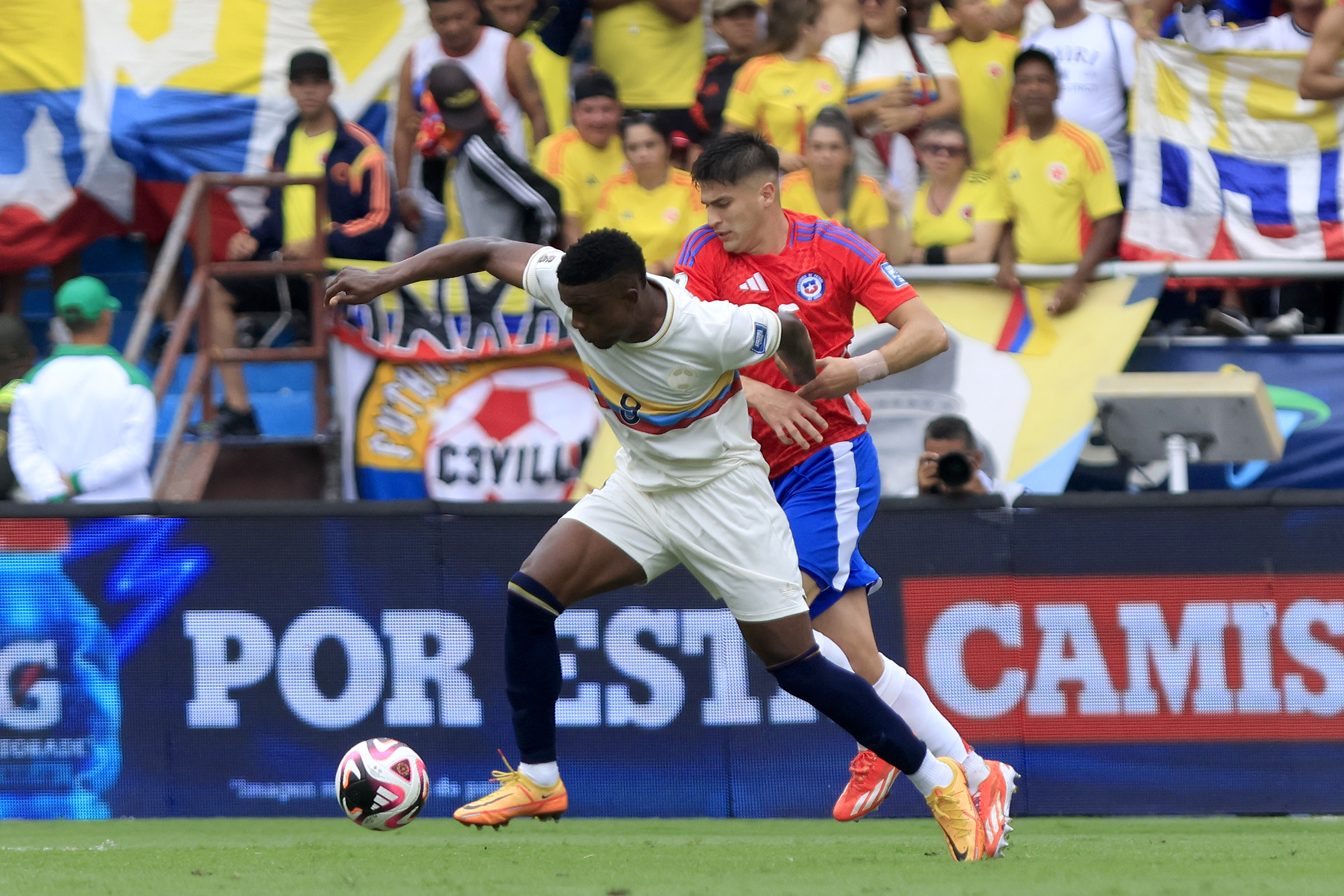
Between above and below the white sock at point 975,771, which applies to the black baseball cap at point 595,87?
above

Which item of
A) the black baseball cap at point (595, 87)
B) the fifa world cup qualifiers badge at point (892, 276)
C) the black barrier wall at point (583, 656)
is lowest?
the black barrier wall at point (583, 656)

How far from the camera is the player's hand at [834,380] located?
5.06m

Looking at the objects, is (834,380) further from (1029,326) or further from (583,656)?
(1029,326)

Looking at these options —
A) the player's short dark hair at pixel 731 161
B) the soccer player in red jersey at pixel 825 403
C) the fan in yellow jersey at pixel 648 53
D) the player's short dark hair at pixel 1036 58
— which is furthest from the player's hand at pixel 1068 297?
the player's short dark hair at pixel 731 161

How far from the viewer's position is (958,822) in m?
5.42

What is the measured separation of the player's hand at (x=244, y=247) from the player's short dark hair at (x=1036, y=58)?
185 inches

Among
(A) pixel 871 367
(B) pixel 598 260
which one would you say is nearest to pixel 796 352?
(A) pixel 871 367

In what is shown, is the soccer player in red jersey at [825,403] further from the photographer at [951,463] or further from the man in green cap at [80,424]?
the man in green cap at [80,424]

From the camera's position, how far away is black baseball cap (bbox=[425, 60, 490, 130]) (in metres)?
9.40

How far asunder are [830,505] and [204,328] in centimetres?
551

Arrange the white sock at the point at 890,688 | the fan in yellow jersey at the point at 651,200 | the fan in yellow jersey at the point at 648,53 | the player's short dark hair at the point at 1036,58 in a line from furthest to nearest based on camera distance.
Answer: the fan in yellow jersey at the point at 648,53
the fan in yellow jersey at the point at 651,200
the player's short dark hair at the point at 1036,58
the white sock at the point at 890,688

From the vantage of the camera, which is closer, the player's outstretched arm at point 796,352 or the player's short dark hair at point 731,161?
the player's outstretched arm at point 796,352

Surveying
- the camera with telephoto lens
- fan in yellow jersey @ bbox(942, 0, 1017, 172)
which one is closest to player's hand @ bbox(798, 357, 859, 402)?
the camera with telephoto lens

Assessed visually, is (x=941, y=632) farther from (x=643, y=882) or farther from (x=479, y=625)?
(x=643, y=882)
